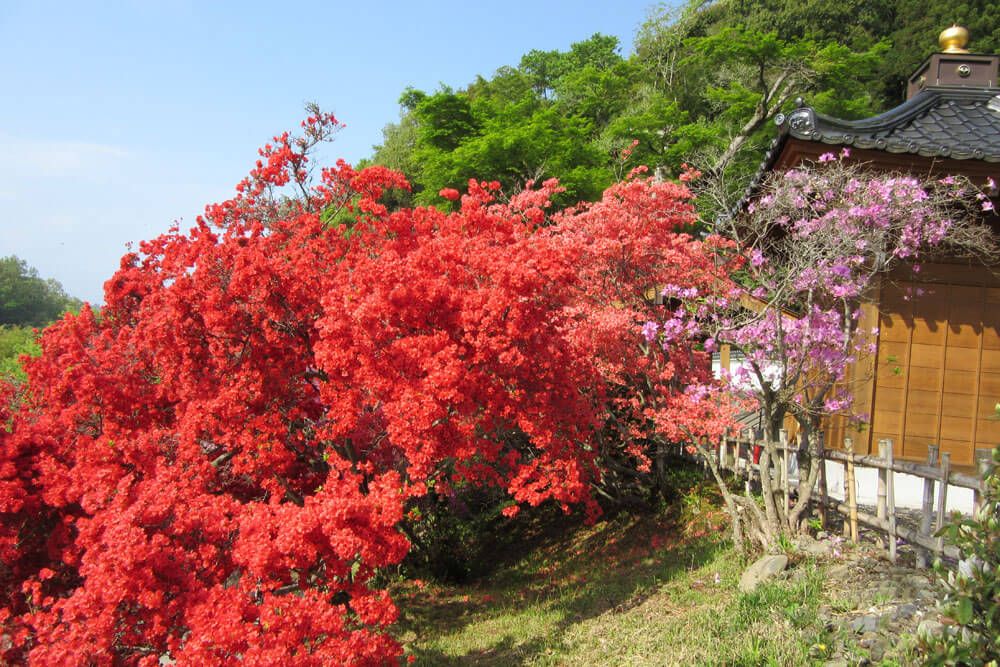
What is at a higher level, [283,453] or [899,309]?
[899,309]

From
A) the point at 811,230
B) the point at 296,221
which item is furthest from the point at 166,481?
the point at 811,230

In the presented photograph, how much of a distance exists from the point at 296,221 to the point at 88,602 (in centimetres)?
351

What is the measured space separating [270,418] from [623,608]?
3559 millimetres


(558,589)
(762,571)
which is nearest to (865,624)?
(762,571)

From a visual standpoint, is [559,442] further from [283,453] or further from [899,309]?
[899,309]

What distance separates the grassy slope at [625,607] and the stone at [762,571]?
0.17 metres

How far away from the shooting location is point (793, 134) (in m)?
6.48

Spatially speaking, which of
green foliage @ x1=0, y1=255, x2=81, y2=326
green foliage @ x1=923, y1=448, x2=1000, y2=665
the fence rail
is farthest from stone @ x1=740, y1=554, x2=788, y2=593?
green foliage @ x1=0, y1=255, x2=81, y2=326

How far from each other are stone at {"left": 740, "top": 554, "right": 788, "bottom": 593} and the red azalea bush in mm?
1583

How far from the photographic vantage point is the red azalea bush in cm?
422

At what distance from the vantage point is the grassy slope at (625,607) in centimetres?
455

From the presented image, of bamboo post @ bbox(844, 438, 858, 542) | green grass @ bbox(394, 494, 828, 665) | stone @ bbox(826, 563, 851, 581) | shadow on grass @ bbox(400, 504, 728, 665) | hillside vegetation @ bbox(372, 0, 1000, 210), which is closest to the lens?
green grass @ bbox(394, 494, 828, 665)

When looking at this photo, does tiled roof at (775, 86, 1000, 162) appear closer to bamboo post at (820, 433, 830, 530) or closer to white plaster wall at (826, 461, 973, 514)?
bamboo post at (820, 433, 830, 530)

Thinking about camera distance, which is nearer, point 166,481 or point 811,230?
point 166,481
